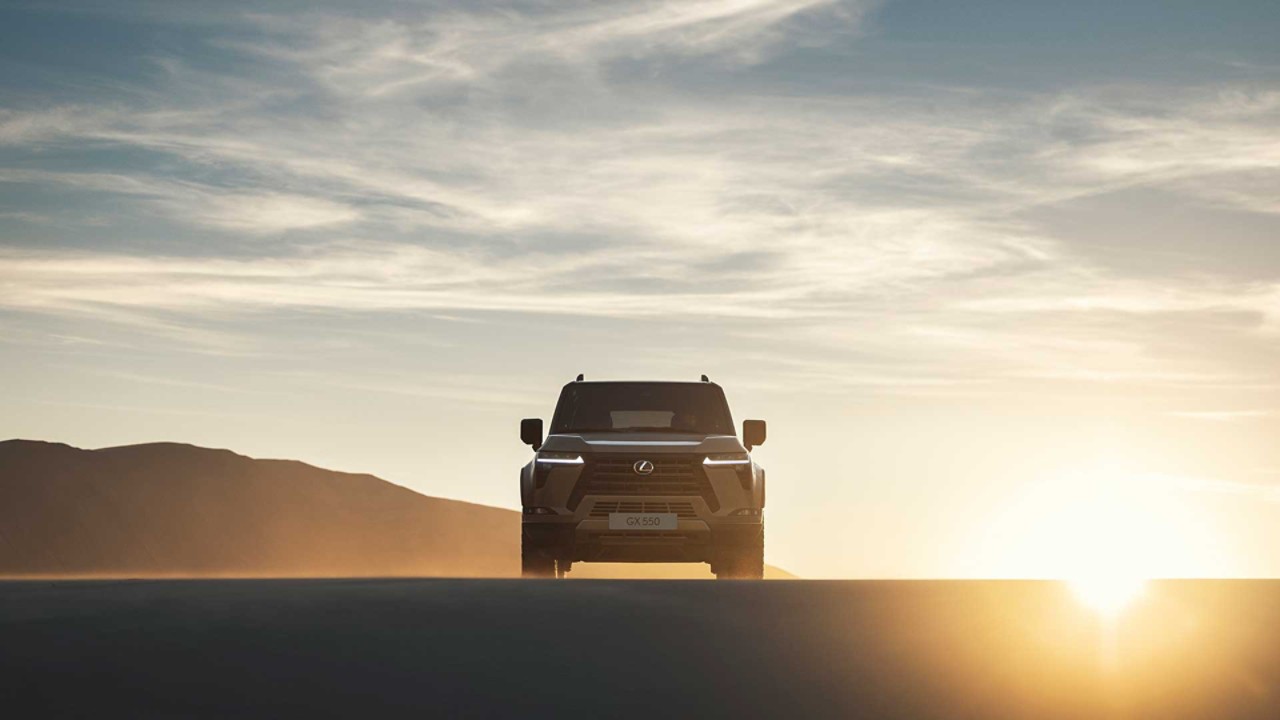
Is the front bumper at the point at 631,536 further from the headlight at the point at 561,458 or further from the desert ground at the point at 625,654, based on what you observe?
the desert ground at the point at 625,654

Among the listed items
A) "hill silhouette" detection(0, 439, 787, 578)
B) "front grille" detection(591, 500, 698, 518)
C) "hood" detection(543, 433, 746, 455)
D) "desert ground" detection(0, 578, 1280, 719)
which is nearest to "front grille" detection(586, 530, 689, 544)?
"front grille" detection(591, 500, 698, 518)

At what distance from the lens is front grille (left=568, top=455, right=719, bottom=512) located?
1853 centimetres

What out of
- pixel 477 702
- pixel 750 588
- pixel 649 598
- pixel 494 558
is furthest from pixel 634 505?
pixel 494 558

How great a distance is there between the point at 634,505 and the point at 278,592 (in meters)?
5.39

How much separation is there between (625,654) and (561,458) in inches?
363

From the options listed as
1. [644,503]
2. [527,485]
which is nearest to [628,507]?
[644,503]

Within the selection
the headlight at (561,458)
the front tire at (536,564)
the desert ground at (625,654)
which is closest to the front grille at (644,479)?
the headlight at (561,458)

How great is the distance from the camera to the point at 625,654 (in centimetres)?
948

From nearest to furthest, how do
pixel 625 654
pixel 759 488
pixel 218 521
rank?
pixel 625 654
pixel 759 488
pixel 218 521

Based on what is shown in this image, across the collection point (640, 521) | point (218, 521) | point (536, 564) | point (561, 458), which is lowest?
point (536, 564)

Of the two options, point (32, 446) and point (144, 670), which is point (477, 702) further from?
point (32, 446)

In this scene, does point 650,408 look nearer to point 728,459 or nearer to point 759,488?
point 728,459

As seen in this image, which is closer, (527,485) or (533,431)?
(527,485)

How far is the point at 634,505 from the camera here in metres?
18.5
